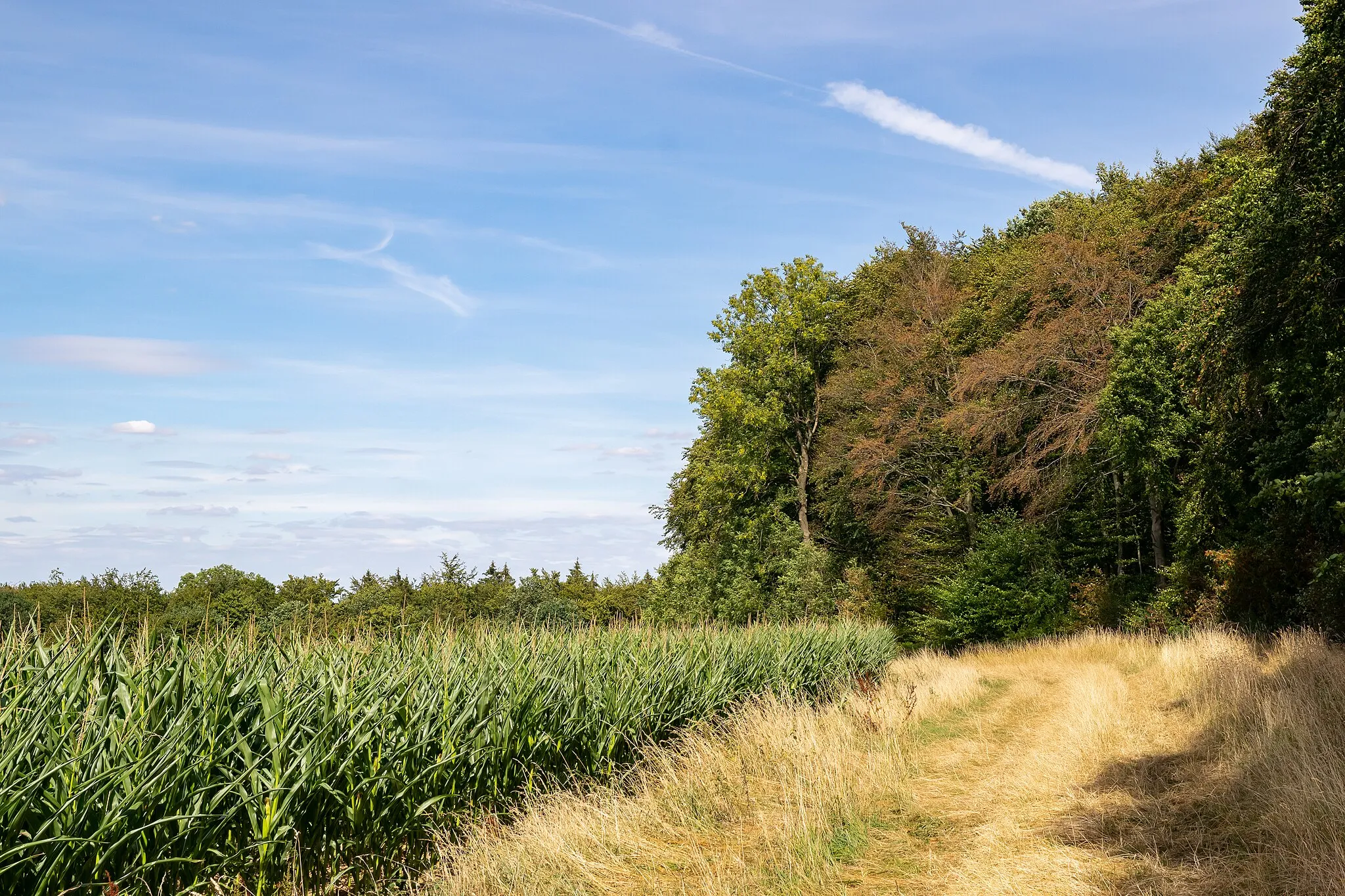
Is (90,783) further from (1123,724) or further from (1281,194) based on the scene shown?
(1281,194)

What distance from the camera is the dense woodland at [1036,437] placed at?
13469 mm

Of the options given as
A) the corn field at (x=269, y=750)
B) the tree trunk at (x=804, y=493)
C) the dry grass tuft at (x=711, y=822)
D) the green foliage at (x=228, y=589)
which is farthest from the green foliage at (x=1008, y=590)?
the corn field at (x=269, y=750)

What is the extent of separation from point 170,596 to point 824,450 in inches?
1020

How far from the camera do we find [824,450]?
3700 centimetres

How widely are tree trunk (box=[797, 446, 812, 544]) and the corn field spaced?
2764cm

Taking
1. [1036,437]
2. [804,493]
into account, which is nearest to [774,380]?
[804,493]

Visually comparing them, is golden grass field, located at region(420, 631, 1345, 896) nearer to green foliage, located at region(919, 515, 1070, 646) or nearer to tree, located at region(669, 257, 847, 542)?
green foliage, located at region(919, 515, 1070, 646)

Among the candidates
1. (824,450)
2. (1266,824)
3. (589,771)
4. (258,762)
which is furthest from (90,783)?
(824,450)

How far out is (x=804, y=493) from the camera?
37.8 m

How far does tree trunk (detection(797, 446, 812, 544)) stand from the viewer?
122ft

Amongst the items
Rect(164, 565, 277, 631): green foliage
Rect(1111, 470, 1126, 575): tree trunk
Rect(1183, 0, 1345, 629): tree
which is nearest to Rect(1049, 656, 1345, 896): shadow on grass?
Rect(1183, 0, 1345, 629): tree

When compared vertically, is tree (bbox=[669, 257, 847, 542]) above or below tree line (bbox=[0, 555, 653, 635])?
above

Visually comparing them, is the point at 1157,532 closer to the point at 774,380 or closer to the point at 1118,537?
the point at 1118,537

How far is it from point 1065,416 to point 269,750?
23512 mm
